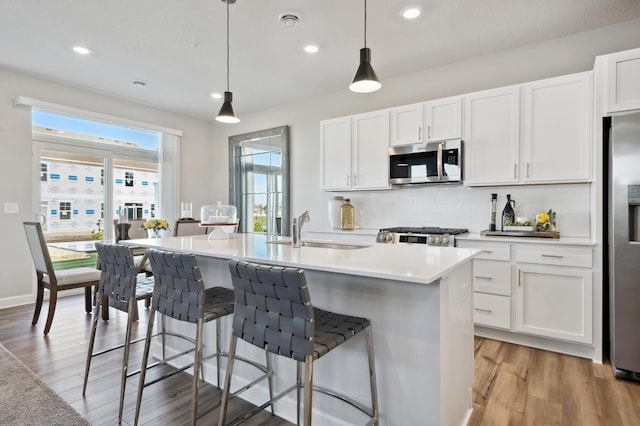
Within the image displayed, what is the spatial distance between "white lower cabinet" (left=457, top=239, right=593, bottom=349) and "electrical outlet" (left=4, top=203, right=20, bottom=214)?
499 cm

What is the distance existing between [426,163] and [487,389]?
7.10 ft

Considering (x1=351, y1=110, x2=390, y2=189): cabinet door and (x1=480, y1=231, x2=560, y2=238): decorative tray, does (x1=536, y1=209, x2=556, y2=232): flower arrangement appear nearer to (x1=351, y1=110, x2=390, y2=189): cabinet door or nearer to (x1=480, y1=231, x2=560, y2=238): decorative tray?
(x1=480, y1=231, x2=560, y2=238): decorative tray

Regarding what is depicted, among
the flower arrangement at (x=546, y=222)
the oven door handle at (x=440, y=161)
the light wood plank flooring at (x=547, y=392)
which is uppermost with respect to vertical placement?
the oven door handle at (x=440, y=161)

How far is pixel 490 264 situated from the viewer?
2.97 m

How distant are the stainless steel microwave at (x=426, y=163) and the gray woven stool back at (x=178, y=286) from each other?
8.68 feet

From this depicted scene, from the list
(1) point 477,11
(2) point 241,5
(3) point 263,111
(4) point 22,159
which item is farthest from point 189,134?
(1) point 477,11

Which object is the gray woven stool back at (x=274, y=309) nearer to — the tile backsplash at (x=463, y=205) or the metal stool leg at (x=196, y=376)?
the metal stool leg at (x=196, y=376)

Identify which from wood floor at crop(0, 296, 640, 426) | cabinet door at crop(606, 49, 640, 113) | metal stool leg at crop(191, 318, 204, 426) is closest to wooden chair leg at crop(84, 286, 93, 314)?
wood floor at crop(0, 296, 640, 426)

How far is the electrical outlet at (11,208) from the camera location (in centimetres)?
394

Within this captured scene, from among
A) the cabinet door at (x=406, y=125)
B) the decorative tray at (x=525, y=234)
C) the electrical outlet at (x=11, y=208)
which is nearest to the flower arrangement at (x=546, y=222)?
the decorative tray at (x=525, y=234)

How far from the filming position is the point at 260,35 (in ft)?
10.2

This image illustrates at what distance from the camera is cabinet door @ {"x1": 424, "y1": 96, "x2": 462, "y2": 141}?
336cm

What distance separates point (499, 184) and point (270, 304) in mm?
2728

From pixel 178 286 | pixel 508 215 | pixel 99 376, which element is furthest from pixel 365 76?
pixel 99 376
